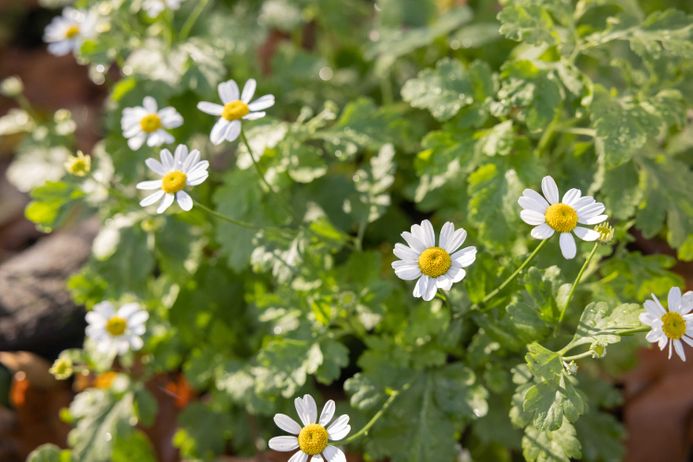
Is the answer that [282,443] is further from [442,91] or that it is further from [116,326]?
[442,91]

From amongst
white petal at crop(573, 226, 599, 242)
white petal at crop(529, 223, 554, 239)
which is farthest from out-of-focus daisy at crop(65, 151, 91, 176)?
white petal at crop(573, 226, 599, 242)

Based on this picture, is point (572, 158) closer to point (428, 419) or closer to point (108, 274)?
point (428, 419)

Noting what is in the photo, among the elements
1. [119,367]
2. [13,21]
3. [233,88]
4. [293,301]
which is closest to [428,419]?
[293,301]

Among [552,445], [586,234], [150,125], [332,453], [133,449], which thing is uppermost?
[586,234]

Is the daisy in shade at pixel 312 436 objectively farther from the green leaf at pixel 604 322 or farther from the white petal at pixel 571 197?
the white petal at pixel 571 197

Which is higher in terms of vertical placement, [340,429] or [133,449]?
[340,429]

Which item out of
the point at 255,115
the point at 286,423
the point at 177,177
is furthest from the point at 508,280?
the point at 177,177
